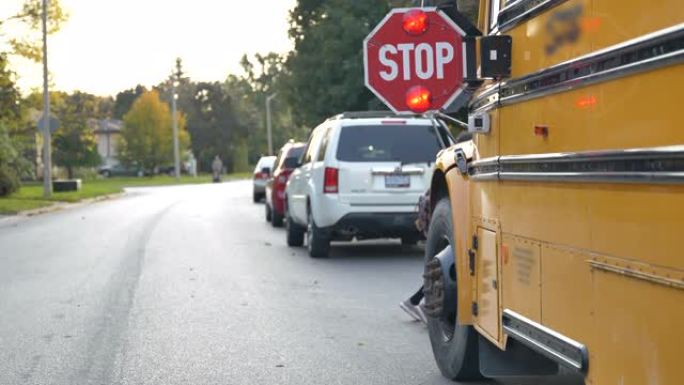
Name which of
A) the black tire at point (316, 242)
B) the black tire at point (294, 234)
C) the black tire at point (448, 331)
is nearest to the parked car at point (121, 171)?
the black tire at point (294, 234)

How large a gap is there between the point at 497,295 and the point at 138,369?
297 cm

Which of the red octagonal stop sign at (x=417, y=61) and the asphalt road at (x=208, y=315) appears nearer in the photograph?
the red octagonal stop sign at (x=417, y=61)

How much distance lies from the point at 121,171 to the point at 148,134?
16.2 meters

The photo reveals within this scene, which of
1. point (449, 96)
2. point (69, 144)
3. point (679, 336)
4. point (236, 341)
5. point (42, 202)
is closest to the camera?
point (679, 336)

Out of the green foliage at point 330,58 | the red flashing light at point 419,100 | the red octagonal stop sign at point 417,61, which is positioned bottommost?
the red flashing light at point 419,100

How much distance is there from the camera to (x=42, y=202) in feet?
109

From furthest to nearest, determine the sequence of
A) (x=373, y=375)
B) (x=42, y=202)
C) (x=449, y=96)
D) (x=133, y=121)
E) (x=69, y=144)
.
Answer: (x=133, y=121), (x=69, y=144), (x=42, y=202), (x=373, y=375), (x=449, y=96)

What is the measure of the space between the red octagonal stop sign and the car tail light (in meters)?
5.00

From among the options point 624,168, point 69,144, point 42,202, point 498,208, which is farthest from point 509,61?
point 69,144

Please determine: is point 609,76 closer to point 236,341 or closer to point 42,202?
point 236,341

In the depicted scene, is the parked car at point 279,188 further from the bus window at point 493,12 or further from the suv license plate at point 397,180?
the bus window at point 493,12

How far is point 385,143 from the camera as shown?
44.2 ft

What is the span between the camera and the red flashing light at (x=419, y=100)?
19.9 ft

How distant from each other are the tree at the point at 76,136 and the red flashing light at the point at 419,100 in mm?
51013
